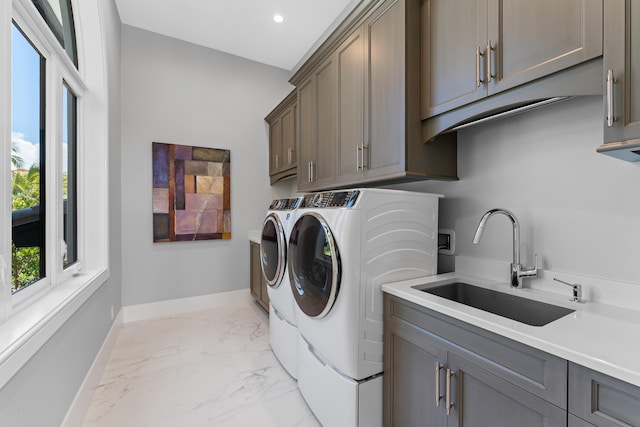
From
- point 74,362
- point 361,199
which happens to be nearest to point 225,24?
point 361,199

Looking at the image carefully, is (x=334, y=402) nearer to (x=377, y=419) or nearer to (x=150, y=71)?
(x=377, y=419)

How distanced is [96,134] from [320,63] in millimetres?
1815

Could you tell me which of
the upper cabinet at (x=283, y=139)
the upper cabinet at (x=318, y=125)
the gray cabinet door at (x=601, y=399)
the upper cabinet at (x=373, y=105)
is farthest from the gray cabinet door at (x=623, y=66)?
the upper cabinet at (x=283, y=139)

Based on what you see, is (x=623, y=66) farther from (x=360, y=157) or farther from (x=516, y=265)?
(x=360, y=157)

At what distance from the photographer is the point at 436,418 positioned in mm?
1153

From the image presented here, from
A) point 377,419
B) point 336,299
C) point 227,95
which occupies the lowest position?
point 377,419

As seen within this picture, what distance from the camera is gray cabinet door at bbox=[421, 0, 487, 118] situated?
50.3 inches

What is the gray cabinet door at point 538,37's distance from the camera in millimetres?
956

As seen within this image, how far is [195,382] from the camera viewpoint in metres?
1.97

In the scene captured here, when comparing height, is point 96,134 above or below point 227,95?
below

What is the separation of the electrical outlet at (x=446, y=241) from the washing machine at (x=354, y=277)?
0.17 metres

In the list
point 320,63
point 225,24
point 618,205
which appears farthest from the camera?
point 225,24

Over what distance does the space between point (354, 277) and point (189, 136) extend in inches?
110

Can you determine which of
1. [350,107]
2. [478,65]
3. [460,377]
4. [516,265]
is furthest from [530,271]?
[350,107]
